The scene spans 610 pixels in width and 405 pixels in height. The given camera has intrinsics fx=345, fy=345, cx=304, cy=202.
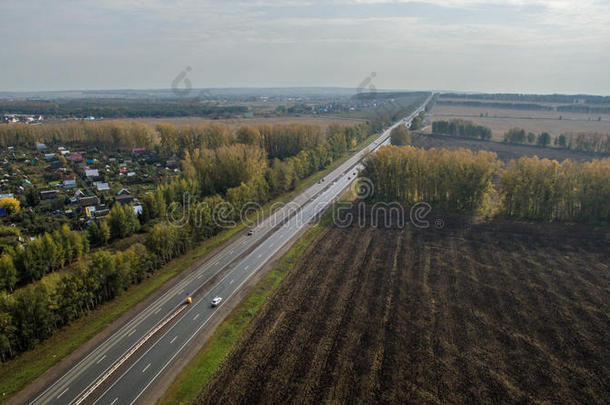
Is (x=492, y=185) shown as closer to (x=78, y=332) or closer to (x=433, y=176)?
(x=433, y=176)

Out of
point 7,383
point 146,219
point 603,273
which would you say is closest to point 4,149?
point 146,219

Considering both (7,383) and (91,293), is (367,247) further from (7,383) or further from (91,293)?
(7,383)

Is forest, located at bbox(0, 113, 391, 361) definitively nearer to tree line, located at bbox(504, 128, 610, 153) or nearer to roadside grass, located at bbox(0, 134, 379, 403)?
roadside grass, located at bbox(0, 134, 379, 403)

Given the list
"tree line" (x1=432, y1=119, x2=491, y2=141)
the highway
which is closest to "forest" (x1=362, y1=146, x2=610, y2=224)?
the highway

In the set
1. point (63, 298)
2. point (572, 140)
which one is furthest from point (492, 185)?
point (572, 140)

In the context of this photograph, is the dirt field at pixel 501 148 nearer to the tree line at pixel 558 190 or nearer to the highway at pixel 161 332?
the tree line at pixel 558 190

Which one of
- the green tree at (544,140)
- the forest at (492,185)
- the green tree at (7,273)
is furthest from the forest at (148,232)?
the green tree at (544,140)
